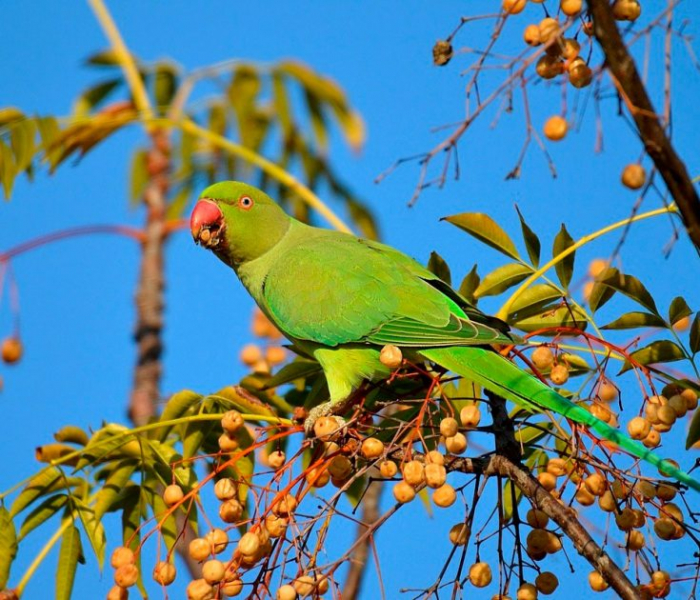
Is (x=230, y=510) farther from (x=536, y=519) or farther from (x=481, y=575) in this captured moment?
(x=536, y=519)

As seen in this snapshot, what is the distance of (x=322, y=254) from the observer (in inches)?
120

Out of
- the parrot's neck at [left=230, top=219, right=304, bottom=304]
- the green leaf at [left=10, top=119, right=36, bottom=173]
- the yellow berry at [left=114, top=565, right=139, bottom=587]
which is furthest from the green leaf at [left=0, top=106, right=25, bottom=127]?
the yellow berry at [left=114, top=565, right=139, bottom=587]

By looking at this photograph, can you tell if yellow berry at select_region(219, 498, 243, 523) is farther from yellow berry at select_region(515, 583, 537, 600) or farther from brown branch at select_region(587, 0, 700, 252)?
brown branch at select_region(587, 0, 700, 252)

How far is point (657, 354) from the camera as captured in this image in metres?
2.20

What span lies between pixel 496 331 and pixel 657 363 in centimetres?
42

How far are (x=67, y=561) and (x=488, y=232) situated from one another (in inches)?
57.8

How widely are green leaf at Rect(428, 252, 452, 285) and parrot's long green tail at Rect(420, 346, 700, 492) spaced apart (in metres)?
0.25

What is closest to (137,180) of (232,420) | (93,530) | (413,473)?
(93,530)

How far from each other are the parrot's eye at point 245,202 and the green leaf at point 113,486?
3.99 feet

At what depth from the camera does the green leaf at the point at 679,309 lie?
217 cm

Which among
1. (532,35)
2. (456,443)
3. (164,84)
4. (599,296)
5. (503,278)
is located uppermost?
(164,84)

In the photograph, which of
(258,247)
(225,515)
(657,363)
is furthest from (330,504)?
(258,247)

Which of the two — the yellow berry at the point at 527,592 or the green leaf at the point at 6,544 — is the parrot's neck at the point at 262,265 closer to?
the green leaf at the point at 6,544

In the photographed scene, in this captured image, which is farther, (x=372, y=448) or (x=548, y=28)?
(x=372, y=448)
